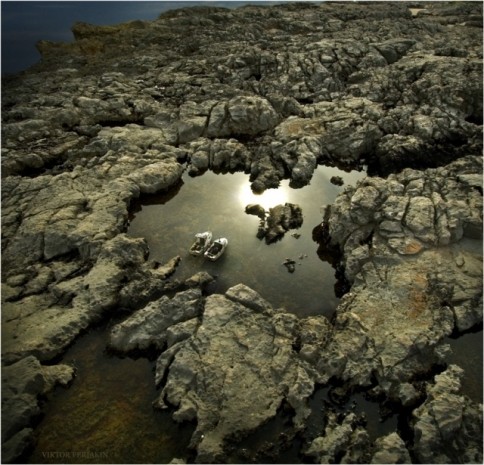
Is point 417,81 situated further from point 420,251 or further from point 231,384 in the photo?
point 231,384

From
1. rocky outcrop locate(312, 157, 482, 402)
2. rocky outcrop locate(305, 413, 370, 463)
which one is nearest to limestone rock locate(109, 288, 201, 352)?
rocky outcrop locate(312, 157, 482, 402)

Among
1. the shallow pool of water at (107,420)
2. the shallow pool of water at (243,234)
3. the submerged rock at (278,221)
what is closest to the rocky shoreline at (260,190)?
the shallow pool of water at (107,420)

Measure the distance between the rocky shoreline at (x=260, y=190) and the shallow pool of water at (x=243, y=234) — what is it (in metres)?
1.05

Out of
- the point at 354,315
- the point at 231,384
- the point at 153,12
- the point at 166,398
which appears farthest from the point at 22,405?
the point at 153,12

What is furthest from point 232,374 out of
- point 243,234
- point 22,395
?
point 243,234

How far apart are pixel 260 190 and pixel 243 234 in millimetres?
4677

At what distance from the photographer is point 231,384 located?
49.8 ft

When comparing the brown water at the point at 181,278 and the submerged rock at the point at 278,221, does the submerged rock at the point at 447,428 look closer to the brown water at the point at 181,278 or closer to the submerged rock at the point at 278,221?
the brown water at the point at 181,278

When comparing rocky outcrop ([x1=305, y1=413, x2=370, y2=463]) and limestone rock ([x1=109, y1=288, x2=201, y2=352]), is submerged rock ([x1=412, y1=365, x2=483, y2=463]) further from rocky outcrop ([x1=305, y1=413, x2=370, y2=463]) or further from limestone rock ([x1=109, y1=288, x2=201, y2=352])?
limestone rock ([x1=109, y1=288, x2=201, y2=352])

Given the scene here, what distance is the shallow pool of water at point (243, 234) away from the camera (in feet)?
66.0

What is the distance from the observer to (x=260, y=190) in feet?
87.7

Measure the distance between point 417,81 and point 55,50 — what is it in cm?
4033

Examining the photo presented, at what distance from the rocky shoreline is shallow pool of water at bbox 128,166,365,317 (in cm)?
105

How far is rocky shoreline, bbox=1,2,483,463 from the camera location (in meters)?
14.9
